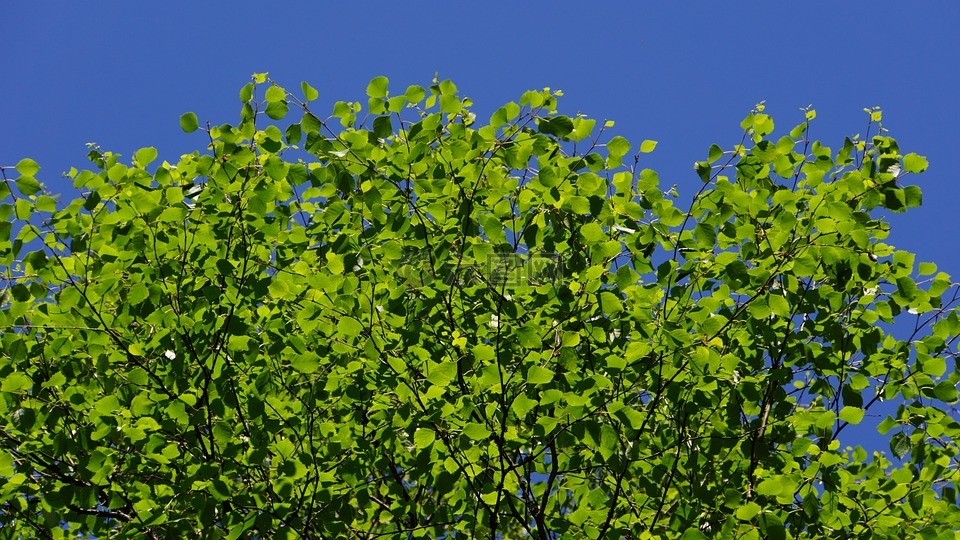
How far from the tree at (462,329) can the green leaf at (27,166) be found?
14 millimetres

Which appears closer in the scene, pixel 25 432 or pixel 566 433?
pixel 566 433

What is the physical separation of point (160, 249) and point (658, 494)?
365 cm

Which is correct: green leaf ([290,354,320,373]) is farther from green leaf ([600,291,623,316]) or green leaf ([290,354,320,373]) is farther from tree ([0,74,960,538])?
green leaf ([600,291,623,316])

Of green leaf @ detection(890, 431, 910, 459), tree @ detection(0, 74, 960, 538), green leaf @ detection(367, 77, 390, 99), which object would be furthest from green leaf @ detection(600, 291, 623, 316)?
green leaf @ detection(890, 431, 910, 459)

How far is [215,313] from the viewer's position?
5461 mm

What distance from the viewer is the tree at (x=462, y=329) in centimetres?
497

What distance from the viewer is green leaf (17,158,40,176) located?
5074 mm

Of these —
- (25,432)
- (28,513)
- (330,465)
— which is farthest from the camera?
(28,513)

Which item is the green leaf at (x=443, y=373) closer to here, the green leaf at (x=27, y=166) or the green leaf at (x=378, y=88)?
the green leaf at (x=378, y=88)

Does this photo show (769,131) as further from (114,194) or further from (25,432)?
(25,432)

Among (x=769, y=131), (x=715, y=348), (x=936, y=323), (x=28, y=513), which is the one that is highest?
(x=769, y=131)

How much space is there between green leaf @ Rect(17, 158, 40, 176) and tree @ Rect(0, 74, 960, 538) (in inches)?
0.6

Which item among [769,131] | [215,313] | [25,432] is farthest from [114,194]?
[769,131]

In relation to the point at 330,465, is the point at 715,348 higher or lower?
higher
